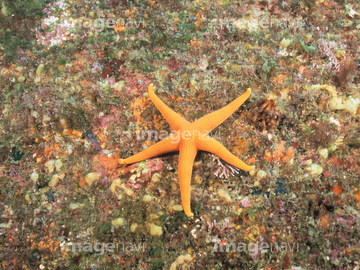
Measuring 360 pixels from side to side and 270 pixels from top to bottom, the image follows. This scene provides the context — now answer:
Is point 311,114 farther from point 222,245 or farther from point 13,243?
point 13,243

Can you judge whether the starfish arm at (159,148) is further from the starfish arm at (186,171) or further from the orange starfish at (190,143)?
the starfish arm at (186,171)

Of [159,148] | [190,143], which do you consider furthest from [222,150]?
[159,148]

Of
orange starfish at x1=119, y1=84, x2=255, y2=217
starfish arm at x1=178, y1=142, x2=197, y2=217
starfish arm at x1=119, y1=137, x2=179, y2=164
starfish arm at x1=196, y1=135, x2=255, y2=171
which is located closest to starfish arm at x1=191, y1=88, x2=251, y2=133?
orange starfish at x1=119, y1=84, x2=255, y2=217

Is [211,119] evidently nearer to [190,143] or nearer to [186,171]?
[190,143]

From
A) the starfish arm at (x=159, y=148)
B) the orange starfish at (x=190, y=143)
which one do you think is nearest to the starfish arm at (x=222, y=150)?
the orange starfish at (x=190, y=143)

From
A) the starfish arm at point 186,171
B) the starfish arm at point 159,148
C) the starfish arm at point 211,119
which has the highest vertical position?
the starfish arm at point 211,119

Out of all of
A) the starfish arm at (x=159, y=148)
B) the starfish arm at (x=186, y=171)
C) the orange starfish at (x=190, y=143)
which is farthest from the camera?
the starfish arm at (x=159, y=148)

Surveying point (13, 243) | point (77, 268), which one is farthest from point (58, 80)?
point (77, 268)

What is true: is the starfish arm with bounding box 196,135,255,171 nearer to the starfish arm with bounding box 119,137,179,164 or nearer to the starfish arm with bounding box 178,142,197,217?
the starfish arm with bounding box 178,142,197,217
